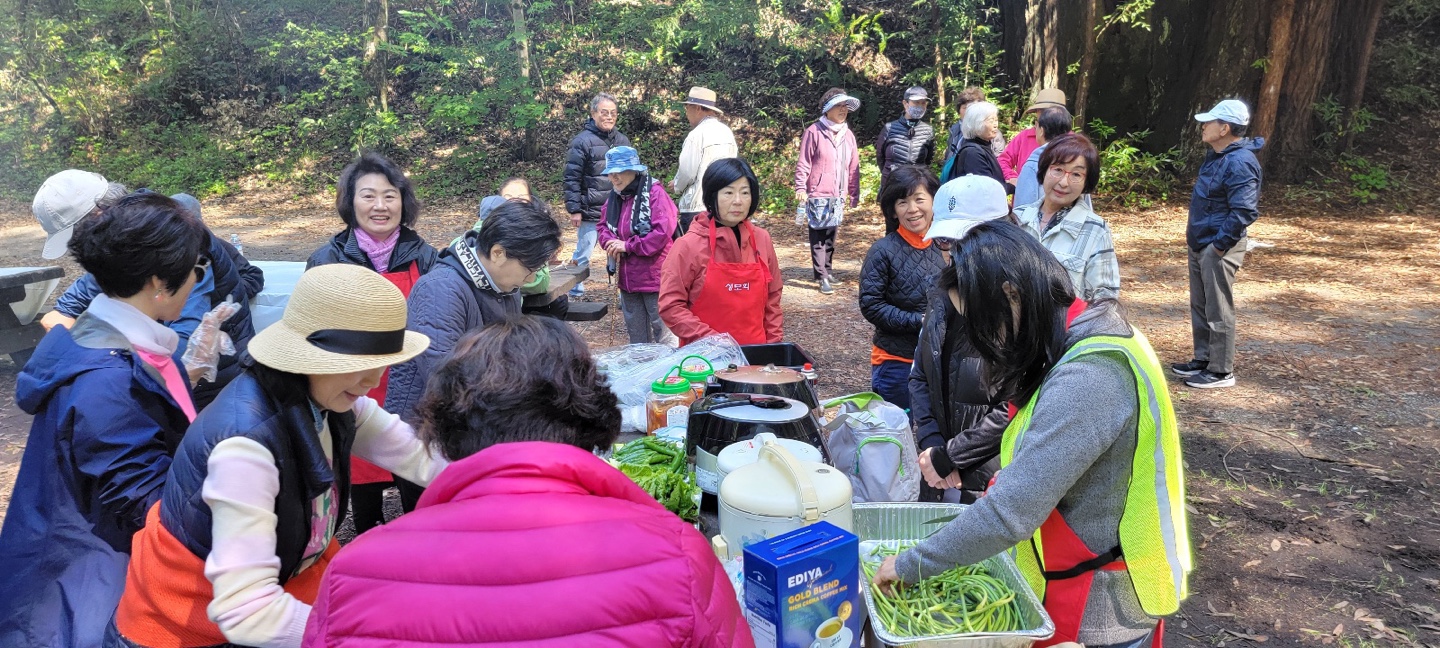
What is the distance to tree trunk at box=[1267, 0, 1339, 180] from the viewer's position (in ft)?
36.4

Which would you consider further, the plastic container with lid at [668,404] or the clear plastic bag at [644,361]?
the clear plastic bag at [644,361]

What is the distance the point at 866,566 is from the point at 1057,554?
1.40 feet

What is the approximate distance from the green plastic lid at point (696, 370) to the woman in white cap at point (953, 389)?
81 centimetres

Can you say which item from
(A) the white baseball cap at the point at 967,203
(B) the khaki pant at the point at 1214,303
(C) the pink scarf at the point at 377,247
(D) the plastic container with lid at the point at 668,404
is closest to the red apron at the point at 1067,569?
(D) the plastic container with lid at the point at 668,404

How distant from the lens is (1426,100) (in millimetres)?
13016

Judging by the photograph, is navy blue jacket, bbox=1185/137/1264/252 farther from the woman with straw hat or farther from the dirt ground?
the woman with straw hat

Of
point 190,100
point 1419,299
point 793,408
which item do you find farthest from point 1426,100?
point 190,100

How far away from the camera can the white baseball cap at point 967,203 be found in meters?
3.51

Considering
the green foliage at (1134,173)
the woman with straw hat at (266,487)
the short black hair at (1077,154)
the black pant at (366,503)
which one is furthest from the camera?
the green foliage at (1134,173)

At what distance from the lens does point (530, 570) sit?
1199 millimetres

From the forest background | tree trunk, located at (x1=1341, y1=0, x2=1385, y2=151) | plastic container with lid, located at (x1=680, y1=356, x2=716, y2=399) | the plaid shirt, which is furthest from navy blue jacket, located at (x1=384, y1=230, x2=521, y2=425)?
tree trunk, located at (x1=1341, y1=0, x2=1385, y2=151)

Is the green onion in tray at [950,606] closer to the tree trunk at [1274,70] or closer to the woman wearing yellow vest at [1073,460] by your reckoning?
the woman wearing yellow vest at [1073,460]

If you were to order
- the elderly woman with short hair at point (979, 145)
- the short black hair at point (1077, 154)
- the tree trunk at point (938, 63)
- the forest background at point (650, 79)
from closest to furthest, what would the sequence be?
the short black hair at point (1077, 154), the elderly woman with short hair at point (979, 145), the forest background at point (650, 79), the tree trunk at point (938, 63)

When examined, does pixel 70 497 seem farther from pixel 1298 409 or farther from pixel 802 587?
pixel 1298 409
